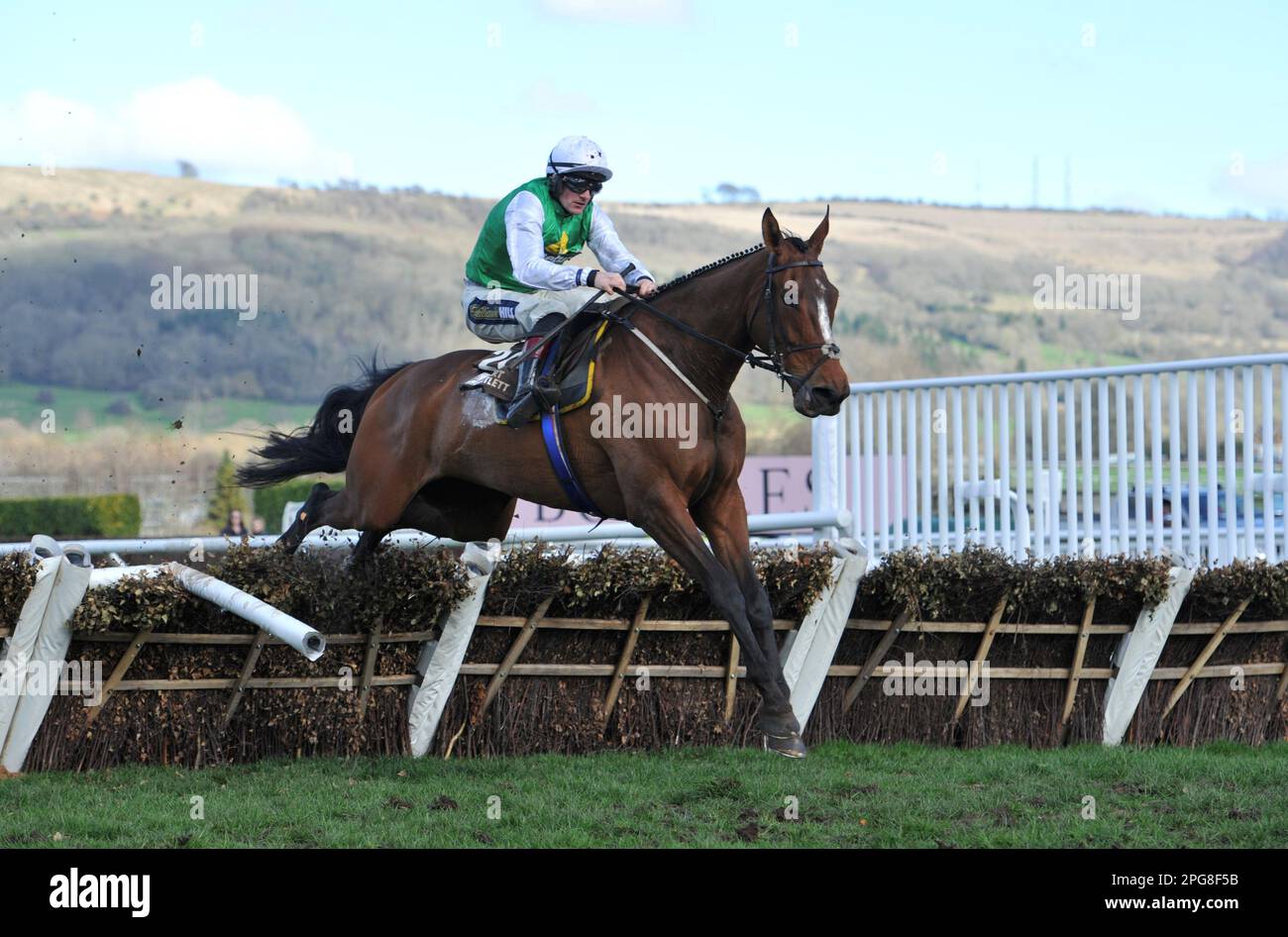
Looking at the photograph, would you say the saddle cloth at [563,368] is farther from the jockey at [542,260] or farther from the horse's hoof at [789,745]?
the horse's hoof at [789,745]

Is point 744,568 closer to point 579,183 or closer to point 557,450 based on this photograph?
point 557,450

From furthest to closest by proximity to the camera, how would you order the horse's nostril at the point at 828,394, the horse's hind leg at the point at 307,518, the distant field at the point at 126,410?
1. the distant field at the point at 126,410
2. the horse's hind leg at the point at 307,518
3. the horse's nostril at the point at 828,394

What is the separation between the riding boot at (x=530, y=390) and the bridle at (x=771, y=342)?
36cm

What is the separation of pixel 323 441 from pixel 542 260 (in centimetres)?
214

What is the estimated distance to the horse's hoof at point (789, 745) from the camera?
19.8ft

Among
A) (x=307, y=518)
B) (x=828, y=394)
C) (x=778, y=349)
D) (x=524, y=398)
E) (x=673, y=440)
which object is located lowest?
(x=307, y=518)

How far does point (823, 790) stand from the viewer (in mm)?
5594

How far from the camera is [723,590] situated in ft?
19.7

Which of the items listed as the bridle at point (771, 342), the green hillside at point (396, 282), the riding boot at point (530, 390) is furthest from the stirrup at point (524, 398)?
the green hillside at point (396, 282)

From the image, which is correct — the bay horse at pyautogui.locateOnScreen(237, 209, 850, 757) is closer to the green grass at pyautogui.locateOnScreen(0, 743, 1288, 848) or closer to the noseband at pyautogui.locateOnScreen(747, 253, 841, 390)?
the noseband at pyautogui.locateOnScreen(747, 253, 841, 390)

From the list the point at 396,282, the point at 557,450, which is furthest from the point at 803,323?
the point at 396,282

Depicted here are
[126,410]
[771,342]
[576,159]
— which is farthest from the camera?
[126,410]

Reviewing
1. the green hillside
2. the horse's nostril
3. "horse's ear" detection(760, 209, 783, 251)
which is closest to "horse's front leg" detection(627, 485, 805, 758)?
the horse's nostril

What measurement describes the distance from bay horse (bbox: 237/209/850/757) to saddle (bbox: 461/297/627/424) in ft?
0.16
